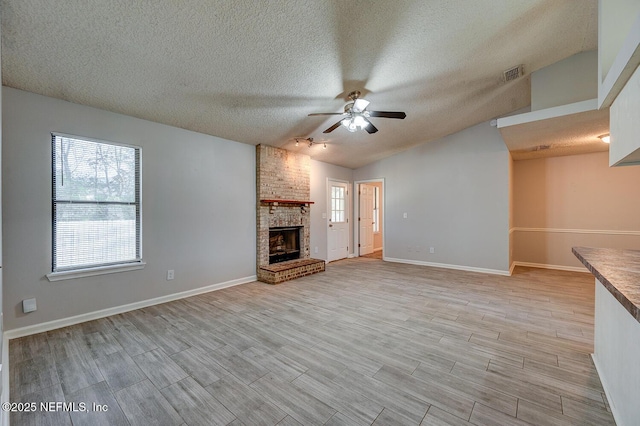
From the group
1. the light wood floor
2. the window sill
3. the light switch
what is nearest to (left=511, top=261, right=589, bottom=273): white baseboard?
the light wood floor

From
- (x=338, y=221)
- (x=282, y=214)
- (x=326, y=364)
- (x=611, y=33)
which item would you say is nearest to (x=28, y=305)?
(x=326, y=364)

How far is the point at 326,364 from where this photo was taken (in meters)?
2.13

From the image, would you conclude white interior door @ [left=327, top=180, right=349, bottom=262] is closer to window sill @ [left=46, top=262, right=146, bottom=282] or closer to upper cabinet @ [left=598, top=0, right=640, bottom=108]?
window sill @ [left=46, top=262, right=146, bottom=282]

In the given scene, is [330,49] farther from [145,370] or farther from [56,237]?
[56,237]

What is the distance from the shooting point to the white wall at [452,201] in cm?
502

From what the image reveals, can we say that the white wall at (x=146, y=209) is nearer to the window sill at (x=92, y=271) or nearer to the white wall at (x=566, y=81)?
the window sill at (x=92, y=271)

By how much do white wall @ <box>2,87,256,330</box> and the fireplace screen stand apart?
1.81ft

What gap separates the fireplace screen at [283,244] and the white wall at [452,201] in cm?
245

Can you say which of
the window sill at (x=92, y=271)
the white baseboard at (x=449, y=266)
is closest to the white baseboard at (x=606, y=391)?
the white baseboard at (x=449, y=266)

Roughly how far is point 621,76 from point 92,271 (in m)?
5.02

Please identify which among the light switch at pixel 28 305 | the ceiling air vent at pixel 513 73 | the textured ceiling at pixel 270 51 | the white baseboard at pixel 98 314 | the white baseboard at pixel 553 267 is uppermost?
the ceiling air vent at pixel 513 73

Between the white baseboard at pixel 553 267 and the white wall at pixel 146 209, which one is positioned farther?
the white baseboard at pixel 553 267

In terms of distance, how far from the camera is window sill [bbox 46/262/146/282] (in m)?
2.80

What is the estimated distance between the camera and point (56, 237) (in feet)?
9.29
